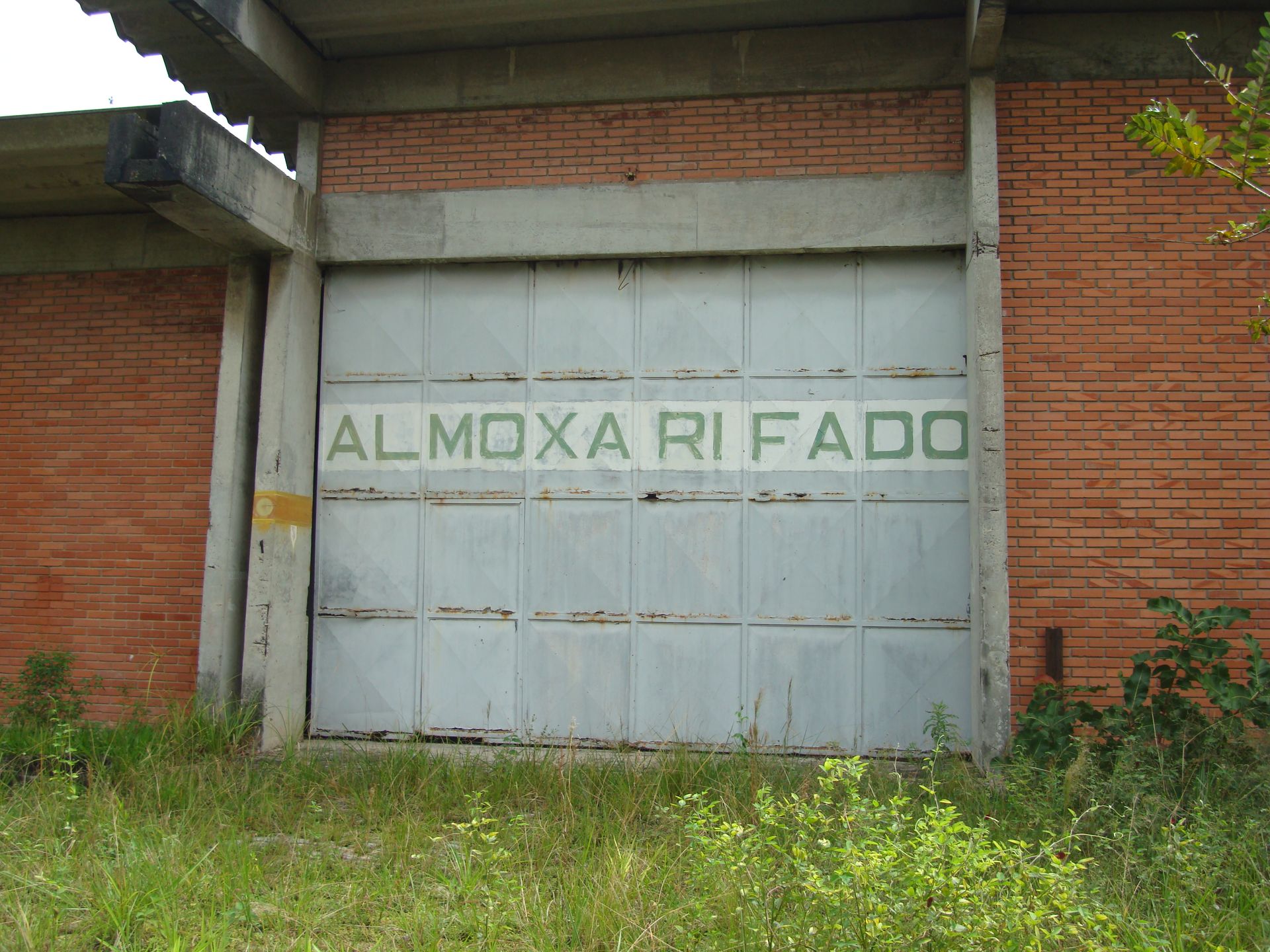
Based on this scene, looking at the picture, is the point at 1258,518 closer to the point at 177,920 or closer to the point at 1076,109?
the point at 1076,109

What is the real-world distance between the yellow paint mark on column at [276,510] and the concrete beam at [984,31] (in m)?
5.59

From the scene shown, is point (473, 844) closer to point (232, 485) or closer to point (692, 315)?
point (232, 485)

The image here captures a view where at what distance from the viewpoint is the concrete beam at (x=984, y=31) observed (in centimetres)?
578

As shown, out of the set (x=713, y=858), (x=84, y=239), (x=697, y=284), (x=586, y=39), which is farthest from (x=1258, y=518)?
(x=84, y=239)

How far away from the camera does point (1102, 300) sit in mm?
6242

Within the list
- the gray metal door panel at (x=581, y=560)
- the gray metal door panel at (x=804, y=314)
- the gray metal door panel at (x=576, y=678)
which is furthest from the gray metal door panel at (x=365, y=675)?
the gray metal door panel at (x=804, y=314)

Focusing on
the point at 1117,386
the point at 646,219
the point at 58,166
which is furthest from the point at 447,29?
the point at 1117,386

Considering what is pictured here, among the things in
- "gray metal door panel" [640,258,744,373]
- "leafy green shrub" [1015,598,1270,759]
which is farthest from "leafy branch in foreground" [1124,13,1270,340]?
"gray metal door panel" [640,258,744,373]

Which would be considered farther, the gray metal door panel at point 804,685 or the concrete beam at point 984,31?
the gray metal door panel at point 804,685

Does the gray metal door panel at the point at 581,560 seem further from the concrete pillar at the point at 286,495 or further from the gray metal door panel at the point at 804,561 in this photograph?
the concrete pillar at the point at 286,495

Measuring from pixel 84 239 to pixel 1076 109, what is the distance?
25.2 feet

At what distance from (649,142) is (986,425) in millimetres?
3107

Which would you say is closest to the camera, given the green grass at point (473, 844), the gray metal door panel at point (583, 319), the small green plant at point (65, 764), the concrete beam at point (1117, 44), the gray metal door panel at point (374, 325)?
the green grass at point (473, 844)

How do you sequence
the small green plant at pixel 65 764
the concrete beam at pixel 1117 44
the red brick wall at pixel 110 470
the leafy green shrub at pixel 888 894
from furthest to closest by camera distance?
1. the red brick wall at pixel 110 470
2. the concrete beam at pixel 1117 44
3. the small green plant at pixel 65 764
4. the leafy green shrub at pixel 888 894
